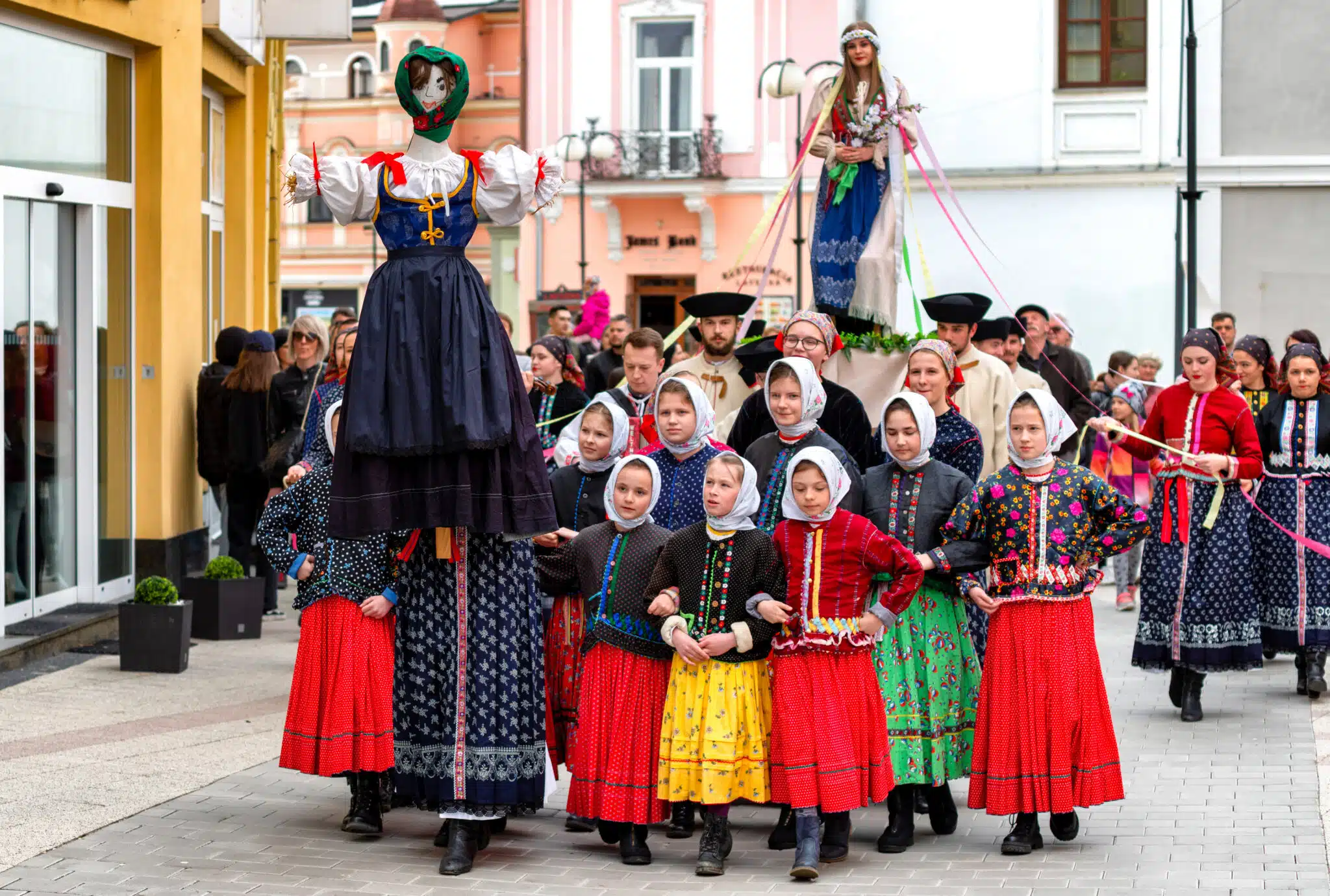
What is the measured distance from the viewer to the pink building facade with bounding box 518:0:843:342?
37312 mm

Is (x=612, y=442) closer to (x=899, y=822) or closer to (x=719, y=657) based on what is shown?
(x=719, y=657)

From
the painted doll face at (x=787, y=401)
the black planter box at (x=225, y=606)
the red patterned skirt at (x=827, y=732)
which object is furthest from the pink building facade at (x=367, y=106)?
the red patterned skirt at (x=827, y=732)

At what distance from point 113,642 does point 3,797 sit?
13.6 ft

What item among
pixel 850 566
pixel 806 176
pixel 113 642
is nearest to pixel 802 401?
pixel 850 566

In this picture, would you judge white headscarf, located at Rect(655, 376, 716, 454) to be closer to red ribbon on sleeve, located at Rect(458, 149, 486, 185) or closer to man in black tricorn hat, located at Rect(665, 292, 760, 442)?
red ribbon on sleeve, located at Rect(458, 149, 486, 185)

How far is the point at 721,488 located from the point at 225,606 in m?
6.15

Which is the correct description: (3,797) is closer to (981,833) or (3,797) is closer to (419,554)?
(419,554)

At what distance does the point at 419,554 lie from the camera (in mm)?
6738

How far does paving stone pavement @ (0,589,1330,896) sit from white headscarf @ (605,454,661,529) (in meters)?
1.19

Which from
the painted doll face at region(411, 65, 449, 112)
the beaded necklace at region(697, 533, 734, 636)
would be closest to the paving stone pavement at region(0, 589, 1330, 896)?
the beaded necklace at region(697, 533, 734, 636)

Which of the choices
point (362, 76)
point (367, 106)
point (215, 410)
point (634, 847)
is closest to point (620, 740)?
point (634, 847)

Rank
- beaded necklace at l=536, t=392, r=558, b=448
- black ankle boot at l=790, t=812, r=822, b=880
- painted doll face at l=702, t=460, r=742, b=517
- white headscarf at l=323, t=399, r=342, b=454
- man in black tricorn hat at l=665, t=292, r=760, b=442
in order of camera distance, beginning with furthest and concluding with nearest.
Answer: beaded necklace at l=536, t=392, r=558, b=448
man in black tricorn hat at l=665, t=292, r=760, b=442
white headscarf at l=323, t=399, r=342, b=454
painted doll face at l=702, t=460, r=742, b=517
black ankle boot at l=790, t=812, r=822, b=880

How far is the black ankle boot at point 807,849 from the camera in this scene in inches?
251

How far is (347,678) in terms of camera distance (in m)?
6.96
